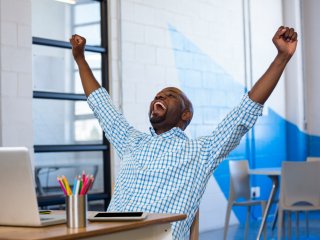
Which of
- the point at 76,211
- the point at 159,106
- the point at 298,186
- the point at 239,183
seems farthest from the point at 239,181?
the point at 76,211

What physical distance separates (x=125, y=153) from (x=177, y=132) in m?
0.22

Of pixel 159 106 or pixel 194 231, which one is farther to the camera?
pixel 159 106

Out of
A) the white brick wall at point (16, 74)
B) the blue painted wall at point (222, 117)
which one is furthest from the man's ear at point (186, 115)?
the blue painted wall at point (222, 117)

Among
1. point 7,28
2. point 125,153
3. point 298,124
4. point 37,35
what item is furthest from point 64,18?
point 298,124

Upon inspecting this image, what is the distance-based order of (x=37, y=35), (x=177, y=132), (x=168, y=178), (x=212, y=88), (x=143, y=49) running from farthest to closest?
(x=212, y=88), (x=143, y=49), (x=37, y=35), (x=177, y=132), (x=168, y=178)

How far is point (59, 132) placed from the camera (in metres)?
5.19

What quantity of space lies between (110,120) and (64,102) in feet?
8.77

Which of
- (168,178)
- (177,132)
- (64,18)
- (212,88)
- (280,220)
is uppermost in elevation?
(64,18)

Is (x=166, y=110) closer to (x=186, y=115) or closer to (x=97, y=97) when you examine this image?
(x=186, y=115)

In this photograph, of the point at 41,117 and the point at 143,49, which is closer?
the point at 41,117

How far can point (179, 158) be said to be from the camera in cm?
234

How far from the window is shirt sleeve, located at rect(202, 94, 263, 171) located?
2.77m

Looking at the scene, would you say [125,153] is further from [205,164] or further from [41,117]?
[41,117]

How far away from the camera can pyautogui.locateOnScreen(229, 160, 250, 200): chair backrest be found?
5660mm
